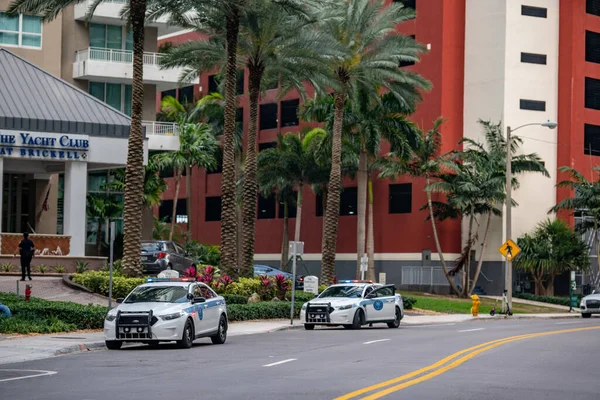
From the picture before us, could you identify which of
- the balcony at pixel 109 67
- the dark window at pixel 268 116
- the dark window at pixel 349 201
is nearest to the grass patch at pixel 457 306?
the dark window at pixel 349 201

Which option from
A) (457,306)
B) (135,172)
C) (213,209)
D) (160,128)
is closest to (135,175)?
(135,172)

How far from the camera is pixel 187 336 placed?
2498 centimetres

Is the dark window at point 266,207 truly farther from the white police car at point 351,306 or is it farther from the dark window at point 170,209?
the white police car at point 351,306

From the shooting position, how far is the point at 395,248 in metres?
67.4

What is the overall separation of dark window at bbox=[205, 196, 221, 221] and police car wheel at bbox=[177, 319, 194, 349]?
55293 millimetres

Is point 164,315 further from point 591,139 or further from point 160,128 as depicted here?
point 591,139

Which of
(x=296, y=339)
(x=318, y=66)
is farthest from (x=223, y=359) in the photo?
(x=318, y=66)

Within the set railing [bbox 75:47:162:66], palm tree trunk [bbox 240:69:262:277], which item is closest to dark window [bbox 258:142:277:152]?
railing [bbox 75:47:162:66]

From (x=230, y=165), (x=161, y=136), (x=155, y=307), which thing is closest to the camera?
(x=155, y=307)

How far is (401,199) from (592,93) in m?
13.1

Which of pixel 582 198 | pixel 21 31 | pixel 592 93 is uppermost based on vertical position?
pixel 21 31

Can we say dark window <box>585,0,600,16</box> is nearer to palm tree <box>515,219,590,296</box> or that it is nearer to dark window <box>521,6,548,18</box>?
dark window <box>521,6,548,18</box>

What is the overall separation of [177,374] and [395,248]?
4986 cm

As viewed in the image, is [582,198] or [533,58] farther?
[533,58]
